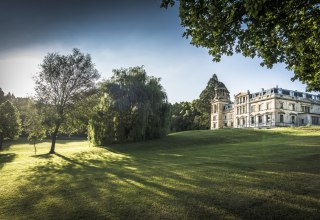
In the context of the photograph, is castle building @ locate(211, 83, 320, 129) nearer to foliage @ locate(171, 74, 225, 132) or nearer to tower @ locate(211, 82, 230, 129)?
tower @ locate(211, 82, 230, 129)

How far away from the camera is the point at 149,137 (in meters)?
36.4

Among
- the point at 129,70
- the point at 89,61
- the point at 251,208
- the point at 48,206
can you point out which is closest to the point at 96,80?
→ the point at 89,61

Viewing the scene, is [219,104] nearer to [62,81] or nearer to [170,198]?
[62,81]

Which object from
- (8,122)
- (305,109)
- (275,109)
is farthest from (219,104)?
(8,122)

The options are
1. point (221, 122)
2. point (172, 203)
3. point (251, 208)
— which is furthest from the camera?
point (221, 122)

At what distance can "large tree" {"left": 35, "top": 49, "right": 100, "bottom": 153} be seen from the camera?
3369cm

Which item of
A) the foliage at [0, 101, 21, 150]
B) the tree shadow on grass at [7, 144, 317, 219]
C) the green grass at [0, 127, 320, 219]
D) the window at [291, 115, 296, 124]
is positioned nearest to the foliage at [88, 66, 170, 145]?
the foliage at [0, 101, 21, 150]

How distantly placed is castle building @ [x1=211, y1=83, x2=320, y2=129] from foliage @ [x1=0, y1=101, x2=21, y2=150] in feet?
200

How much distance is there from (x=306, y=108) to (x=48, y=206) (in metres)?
77.9

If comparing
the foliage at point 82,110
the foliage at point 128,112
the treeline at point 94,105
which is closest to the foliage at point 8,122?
the treeline at point 94,105

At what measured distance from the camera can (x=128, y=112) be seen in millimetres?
34875

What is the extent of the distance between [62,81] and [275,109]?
54.6 metres

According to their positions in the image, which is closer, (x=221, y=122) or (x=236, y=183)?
(x=236, y=183)

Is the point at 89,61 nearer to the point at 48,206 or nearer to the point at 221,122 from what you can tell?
the point at 48,206
